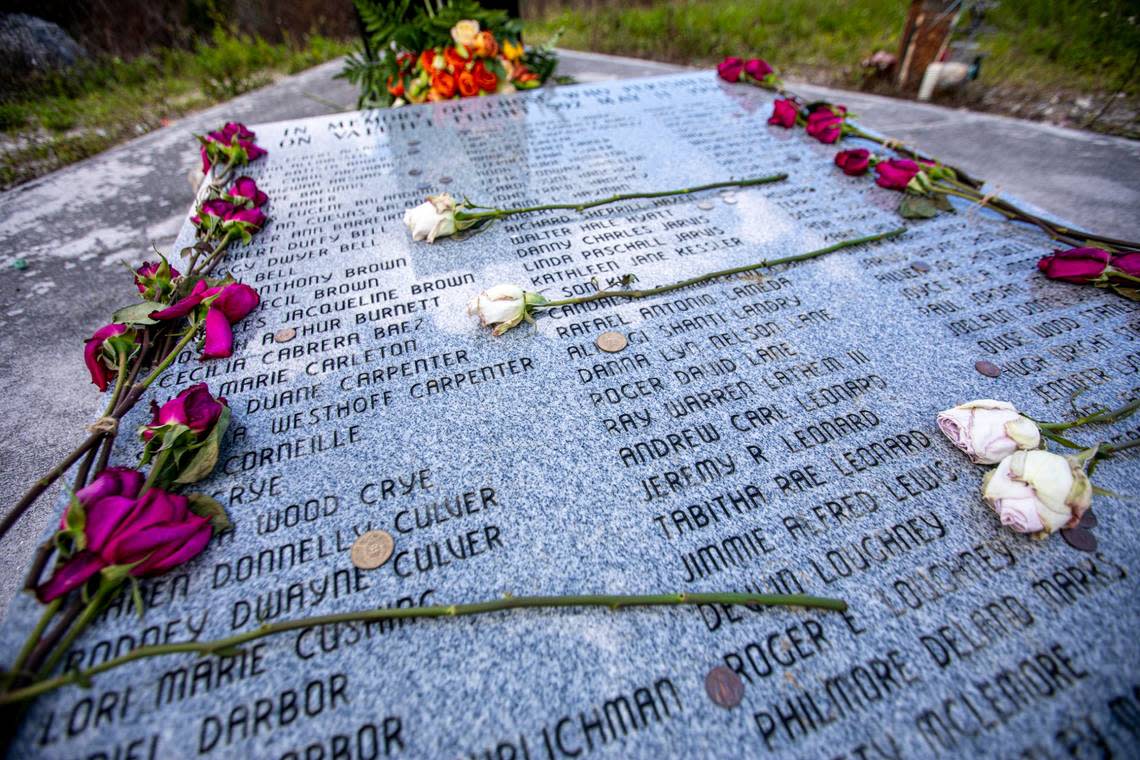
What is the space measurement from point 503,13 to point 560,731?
5.43m

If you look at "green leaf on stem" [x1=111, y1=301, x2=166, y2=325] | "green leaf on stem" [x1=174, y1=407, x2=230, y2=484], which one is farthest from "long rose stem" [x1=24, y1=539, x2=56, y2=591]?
"green leaf on stem" [x1=111, y1=301, x2=166, y2=325]

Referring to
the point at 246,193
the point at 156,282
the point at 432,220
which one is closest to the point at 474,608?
the point at 432,220

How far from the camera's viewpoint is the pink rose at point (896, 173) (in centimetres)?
278

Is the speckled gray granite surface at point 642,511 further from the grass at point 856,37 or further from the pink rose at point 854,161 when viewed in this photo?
the grass at point 856,37

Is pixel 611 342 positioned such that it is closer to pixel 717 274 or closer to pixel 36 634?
pixel 717 274

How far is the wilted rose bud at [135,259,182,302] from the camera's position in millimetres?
2170

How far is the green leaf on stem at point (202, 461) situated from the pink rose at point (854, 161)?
10.6ft

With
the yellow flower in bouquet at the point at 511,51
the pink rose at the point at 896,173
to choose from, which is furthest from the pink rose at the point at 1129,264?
the yellow flower in bouquet at the point at 511,51

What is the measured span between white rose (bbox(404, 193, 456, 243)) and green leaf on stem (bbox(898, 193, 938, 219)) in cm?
218

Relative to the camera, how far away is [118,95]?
269 inches

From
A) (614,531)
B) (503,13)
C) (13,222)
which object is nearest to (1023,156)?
(503,13)

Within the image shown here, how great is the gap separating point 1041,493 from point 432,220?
7.78 ft

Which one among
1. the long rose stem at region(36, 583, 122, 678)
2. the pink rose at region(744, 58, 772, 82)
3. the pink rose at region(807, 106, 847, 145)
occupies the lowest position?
the long rose stem at region(36, 583, 122, 678)

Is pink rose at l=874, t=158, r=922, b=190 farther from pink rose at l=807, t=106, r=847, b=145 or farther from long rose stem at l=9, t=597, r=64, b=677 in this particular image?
long rose stem at l=9, t=597, r=64, b=677
